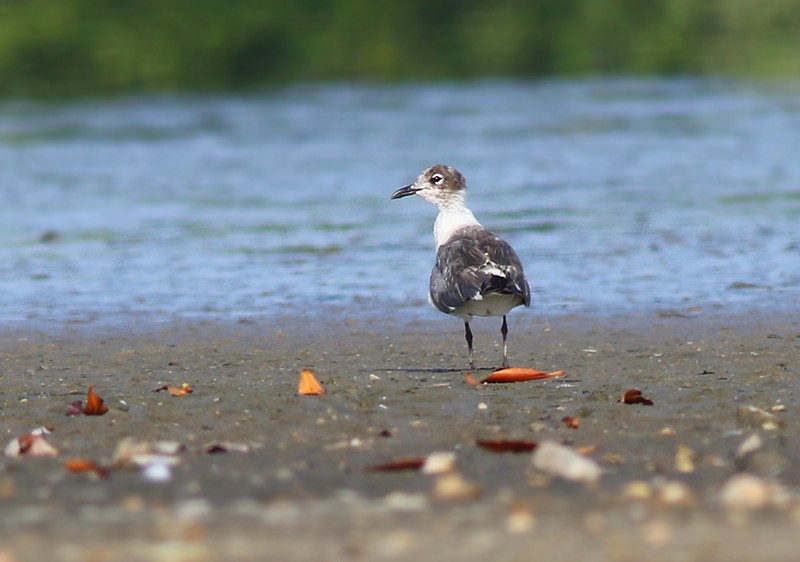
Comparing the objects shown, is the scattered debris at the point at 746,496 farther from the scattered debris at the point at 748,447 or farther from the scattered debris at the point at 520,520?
the scattered debris at the point at 748,447

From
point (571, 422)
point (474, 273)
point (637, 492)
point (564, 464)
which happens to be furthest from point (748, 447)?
point (474, 273)

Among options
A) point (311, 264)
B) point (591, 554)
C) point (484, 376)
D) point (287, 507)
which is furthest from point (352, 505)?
point (311, 264)

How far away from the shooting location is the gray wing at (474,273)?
30.0 feet

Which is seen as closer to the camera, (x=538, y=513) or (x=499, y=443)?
(x=538, y=513)

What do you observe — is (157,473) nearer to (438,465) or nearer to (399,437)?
(438,465)

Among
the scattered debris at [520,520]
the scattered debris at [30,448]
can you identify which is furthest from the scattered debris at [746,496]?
the scattered debris at [30,448]

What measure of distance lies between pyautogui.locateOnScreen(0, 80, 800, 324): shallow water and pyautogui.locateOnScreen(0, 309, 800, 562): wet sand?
129 centimetres

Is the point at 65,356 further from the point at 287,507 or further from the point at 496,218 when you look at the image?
the point at 496,218

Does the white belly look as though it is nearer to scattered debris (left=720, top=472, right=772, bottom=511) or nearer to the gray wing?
the gray wing

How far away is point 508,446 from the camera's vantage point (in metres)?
6.82

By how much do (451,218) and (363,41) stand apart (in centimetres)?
2666

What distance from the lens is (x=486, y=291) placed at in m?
9.12

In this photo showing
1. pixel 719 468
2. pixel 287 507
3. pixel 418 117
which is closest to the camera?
pixel 287 507

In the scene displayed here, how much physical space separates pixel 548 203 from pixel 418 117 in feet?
32.6
